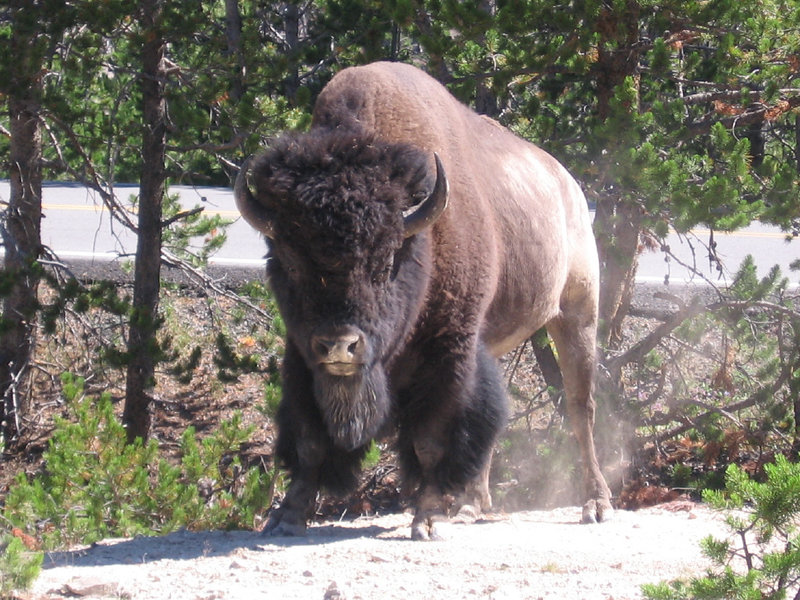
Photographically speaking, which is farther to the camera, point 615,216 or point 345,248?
point 615,216

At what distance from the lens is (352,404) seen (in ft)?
16.0

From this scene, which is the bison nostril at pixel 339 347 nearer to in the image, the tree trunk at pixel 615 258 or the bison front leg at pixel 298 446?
the bison front leg at pixel 298 446

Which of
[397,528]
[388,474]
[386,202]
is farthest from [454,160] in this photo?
[388,474]

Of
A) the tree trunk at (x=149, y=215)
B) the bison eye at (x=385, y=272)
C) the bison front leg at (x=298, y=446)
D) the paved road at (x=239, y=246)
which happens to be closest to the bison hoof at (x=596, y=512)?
the bison front leg at (x=298, y=446)

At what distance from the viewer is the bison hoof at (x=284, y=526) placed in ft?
17.5

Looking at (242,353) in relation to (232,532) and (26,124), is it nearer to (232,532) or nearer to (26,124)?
(26,124)

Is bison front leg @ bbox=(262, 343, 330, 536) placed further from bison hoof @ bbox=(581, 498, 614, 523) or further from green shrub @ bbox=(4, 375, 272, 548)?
bison hoof @ bbox=(581, 498, 614, 523)

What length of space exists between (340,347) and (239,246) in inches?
374

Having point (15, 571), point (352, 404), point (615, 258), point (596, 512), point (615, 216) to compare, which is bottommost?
point (15, 571)

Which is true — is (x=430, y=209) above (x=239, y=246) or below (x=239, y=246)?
below

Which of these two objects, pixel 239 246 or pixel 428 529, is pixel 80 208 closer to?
pixel 239 246

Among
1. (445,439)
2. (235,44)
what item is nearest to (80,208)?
(235,44)

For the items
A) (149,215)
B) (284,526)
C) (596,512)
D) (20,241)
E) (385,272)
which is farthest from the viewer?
(20,241)

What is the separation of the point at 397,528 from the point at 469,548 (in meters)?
0.81
